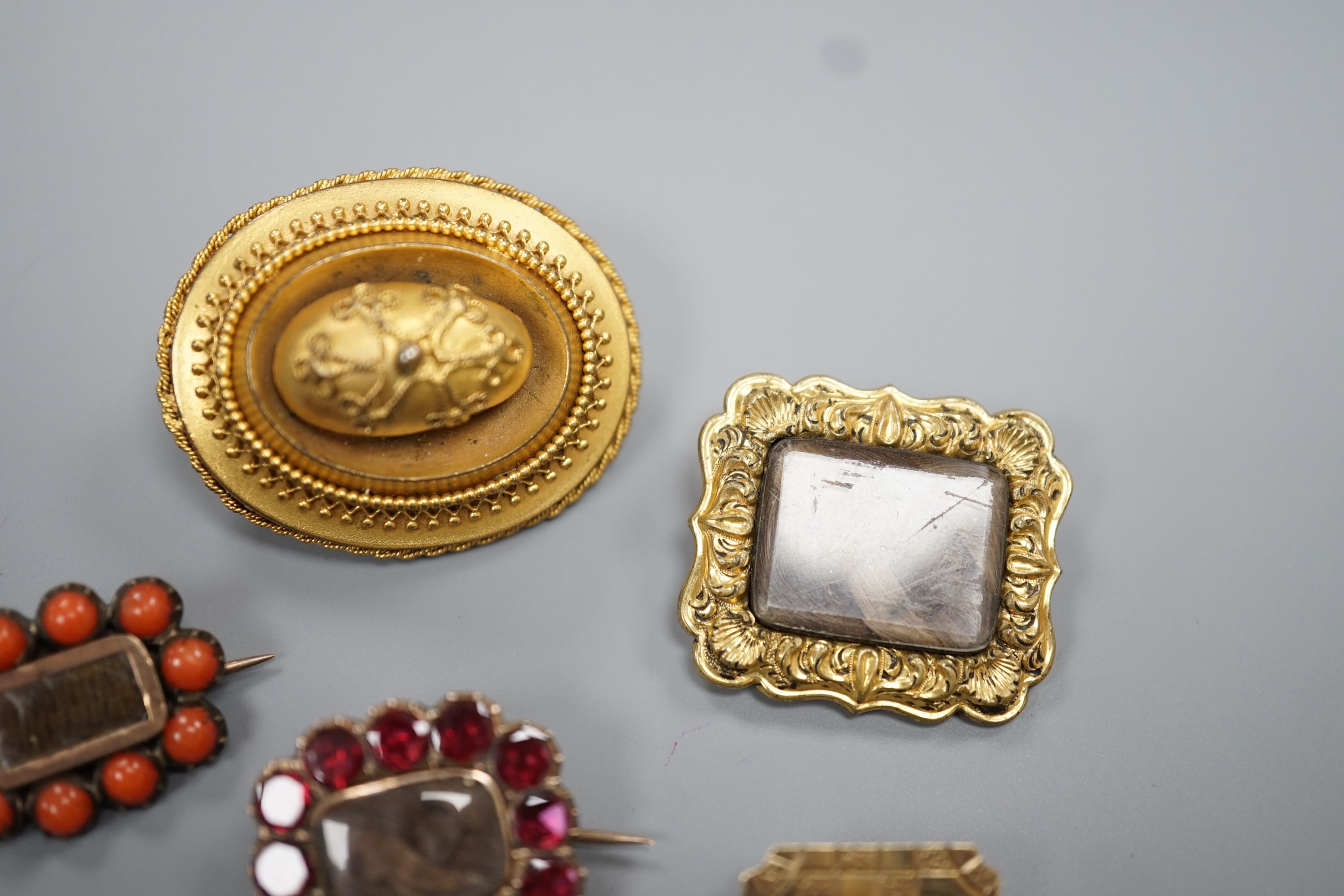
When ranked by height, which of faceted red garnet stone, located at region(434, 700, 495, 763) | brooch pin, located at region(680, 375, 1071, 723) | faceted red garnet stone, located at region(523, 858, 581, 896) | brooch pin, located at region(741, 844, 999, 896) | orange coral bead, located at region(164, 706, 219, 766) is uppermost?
brooch pin, located at region(680, 375, 1071, 723)

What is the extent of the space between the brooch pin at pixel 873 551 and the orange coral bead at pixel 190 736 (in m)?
0.67

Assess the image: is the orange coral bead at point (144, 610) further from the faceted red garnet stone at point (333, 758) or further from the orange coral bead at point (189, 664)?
the faceted red garnet stone at point (333, 758)

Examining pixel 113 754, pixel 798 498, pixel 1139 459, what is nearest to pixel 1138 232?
pixel 1139 459

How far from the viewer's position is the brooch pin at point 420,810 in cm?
130

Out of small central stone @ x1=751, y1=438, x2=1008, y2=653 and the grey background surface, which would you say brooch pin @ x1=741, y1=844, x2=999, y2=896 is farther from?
small central stone @ x1=751, y1=438, x2=1008, y2=653

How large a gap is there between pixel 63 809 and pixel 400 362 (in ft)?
2.41

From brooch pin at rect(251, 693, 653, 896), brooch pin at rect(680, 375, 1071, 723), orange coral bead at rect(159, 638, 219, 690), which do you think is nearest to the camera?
brooch pin at rect(251, 693, 653, 896)

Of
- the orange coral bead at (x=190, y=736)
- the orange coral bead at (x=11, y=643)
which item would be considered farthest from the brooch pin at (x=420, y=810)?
the orange coral bead at (x=11, y=643)

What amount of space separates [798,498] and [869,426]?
16 centimetres

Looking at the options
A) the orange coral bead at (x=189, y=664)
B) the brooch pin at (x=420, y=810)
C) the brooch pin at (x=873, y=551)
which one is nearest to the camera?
the brooch pin at (x=420, y=810)

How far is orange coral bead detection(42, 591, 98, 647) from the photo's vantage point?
1363mm

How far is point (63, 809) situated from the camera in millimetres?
1361

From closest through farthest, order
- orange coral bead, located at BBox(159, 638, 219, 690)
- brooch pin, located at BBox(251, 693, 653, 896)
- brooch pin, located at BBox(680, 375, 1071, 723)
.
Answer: brooch pin, located at BBox(251, 693, 653, 896), orange coral bead, located at BBox(159, 638, 219, 690), brooch pin, located at BBox(680, 375, 1071, 723)

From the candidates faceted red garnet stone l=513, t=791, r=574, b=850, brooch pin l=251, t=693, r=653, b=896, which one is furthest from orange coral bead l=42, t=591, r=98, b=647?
faceted red garnet stone l=513, t=791, r=574, b=850
